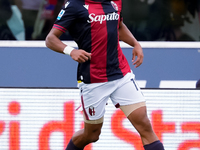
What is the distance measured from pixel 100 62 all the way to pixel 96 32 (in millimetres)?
227

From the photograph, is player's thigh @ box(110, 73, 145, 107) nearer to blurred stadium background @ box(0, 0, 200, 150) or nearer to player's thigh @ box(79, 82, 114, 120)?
player's thigh @ box(79, 82, 114, 120)

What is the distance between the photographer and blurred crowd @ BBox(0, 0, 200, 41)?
546 centimetres

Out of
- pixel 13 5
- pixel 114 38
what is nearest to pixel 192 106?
pixel 114 38

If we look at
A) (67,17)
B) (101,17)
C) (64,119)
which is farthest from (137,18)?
(67,17)

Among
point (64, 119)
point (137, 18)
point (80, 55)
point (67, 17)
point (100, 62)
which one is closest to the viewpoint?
point (80, 55)

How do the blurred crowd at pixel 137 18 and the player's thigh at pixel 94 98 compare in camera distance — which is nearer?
the player's thigh at pixel 94 98

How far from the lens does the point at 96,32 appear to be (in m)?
2.78

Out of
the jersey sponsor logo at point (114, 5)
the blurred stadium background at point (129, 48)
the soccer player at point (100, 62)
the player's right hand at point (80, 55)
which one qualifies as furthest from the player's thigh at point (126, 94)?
the blurred stadium background at point (129, 48)

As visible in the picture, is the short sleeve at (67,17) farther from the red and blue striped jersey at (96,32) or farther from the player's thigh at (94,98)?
the player's thigh at (94,98)

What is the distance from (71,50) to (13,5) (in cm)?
314

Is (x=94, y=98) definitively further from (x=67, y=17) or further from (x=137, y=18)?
(x=137, y=18)

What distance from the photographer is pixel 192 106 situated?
3.43 metres

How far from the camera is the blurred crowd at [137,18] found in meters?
5.46

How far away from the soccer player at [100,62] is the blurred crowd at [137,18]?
2.57 metres
